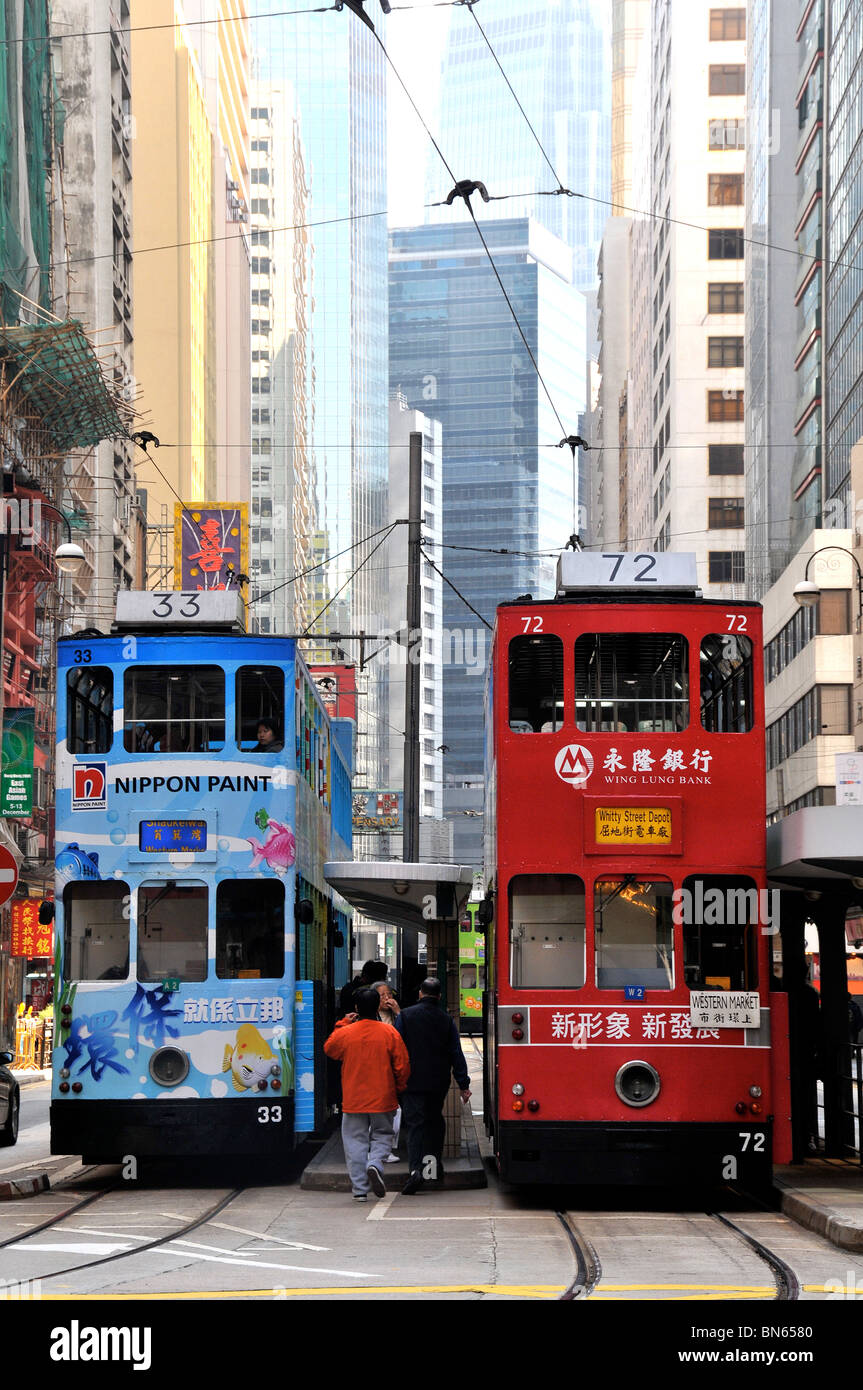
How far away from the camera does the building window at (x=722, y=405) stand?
3460 inches

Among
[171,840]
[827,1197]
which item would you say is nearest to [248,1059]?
[171,840]

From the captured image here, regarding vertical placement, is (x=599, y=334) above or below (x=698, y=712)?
above

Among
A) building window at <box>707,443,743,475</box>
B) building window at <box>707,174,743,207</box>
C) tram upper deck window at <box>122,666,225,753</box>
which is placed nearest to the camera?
tram upper deck window at <box>122,666,225,753</box>

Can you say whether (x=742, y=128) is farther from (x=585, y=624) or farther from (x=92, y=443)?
(x=585, y=624)

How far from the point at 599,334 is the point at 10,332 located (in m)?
104

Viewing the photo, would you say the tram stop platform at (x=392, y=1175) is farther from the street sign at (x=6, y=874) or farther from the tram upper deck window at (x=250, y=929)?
the street sign at (x=6, y=874)

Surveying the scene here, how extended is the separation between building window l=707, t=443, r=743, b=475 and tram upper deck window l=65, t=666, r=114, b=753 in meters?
73.4

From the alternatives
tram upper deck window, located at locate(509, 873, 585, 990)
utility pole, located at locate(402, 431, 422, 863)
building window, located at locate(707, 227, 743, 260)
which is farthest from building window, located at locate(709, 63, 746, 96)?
tram upper deck window, located at locate(509, 873, 585, 990)

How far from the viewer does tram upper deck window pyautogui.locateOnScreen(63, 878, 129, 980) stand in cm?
1575

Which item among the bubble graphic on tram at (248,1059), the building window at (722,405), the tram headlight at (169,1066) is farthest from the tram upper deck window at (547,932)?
the building window at (722,405)

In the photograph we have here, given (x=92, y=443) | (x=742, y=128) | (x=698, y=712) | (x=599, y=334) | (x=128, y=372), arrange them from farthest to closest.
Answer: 1. (x=599, y=334)
2. (x=742, y=128)
3. (x=128, y=372)
4. (x=92, y=443)
5. (x=698, y=712)

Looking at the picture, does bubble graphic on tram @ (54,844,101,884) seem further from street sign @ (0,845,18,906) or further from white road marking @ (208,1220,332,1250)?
white road marking @ (208,1220,332,1250)
